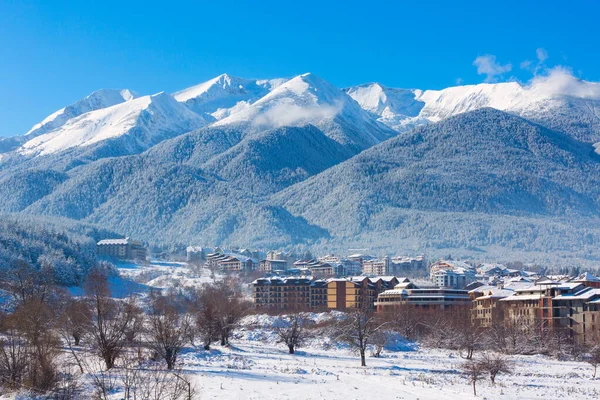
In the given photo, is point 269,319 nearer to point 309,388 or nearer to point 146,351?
point 146,351

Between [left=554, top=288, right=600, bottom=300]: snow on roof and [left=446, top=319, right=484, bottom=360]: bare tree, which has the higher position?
[left=554, top=288, right=600, bottom=300]: snow on roof

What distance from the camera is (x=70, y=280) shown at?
163 metres

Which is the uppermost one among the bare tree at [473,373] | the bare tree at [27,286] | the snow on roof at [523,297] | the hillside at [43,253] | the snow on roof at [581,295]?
the hillside at [43,253]

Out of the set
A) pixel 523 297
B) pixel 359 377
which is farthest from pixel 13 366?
pixel 523 297

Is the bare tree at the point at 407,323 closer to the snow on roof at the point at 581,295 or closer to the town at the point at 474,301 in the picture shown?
the town at the point at 474,301

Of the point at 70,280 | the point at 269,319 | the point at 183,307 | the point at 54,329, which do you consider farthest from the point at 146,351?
the point at 70,280

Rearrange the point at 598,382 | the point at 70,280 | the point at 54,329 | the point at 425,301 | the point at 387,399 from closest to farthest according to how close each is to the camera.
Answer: the point at 387,399 < the point at 54,329 < the point at 598,382 < the point at 425,301 < the point at 70,280

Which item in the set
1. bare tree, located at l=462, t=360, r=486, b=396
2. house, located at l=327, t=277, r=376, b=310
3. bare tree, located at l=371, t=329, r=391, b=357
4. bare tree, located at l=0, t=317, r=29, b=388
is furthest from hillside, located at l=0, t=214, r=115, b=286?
bare tree, located at l=0, t=317, r=29, b=388

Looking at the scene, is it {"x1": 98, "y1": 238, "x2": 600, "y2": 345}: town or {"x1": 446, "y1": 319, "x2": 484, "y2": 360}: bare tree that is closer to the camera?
{"x1": 446, "y1": 319, "x2": 484, "y2": 360}: bare tree

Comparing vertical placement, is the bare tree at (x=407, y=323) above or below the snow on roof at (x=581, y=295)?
below

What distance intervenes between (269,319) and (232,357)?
47.0 m

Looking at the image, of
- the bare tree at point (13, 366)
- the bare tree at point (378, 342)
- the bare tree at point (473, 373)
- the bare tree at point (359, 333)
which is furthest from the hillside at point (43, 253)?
the bare tree at point (13, 366)

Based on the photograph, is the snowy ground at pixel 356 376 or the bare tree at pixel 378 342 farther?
the bare tree at pixel 378 342

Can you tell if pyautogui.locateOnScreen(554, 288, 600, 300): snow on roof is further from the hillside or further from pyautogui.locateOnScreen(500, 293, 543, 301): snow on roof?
the hillside
